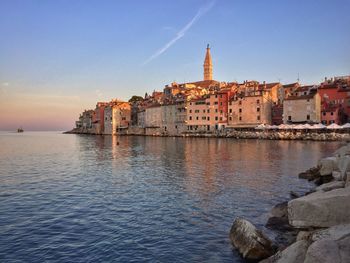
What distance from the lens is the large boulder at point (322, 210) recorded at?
827cm

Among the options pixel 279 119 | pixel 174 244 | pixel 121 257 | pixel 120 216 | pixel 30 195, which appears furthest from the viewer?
pixel 279 119

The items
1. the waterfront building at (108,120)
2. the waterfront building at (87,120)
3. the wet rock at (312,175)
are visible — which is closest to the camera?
the wet rock at (312,175)

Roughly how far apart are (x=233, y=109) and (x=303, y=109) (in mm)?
19465

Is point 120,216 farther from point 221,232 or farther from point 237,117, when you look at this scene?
point 237,117

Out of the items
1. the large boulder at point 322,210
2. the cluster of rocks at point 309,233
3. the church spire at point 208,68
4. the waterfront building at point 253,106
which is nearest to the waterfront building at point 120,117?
the church spire at point 208,68

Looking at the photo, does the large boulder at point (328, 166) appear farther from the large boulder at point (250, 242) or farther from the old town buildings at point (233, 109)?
the old town buildings at point (233, 109)

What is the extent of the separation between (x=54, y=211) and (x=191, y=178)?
38.5ft

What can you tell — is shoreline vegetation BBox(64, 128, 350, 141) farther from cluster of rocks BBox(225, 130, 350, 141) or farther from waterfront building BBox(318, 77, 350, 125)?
waterfront building BBox(318, 77, 350, 125)

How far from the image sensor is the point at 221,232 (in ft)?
40.5

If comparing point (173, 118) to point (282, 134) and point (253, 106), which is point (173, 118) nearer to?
point (253, 106)

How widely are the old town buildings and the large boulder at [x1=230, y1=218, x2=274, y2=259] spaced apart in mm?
69836

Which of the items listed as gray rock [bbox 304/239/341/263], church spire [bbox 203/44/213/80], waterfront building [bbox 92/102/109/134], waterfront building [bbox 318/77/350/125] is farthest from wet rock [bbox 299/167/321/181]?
church spire [bbox 203/44/213/80]

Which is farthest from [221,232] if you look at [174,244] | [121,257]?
[121,257]

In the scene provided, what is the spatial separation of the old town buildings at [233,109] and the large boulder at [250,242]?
69.8 metres
